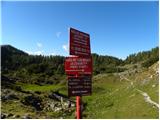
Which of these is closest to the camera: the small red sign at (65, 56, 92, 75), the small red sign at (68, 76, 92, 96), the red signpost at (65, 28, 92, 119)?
the small red sign at (68, 76, 92, 96)

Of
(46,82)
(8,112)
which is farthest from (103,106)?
(46,82)

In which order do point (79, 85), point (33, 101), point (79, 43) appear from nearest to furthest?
point (79, 85), point (79, 43), point (33, 101)

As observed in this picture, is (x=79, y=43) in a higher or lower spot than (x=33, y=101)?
higher

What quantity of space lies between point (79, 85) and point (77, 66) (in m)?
0.82

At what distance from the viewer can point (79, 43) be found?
16391 mm

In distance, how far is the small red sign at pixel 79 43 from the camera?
52.3ft

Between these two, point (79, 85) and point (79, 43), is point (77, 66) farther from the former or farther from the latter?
point (79, 43)

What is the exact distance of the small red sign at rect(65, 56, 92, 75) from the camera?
1605cm

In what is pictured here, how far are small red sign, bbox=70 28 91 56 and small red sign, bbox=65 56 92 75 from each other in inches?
10.8

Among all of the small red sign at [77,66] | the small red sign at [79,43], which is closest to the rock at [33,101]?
the small red sign at [79,43]

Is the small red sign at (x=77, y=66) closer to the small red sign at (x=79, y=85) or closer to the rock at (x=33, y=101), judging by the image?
the small red sign at (x=79, y=85)

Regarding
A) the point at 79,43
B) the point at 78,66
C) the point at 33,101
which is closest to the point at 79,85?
the point at 78,66

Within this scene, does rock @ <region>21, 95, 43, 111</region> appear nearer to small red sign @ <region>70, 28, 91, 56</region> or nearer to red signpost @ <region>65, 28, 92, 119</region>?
small red sign @ <region>70, 28, 91, 56</region>

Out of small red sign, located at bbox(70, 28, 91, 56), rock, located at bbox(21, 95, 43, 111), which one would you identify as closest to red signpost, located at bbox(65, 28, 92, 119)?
small red sign, located at bbox(70, 28, 91, 56)
